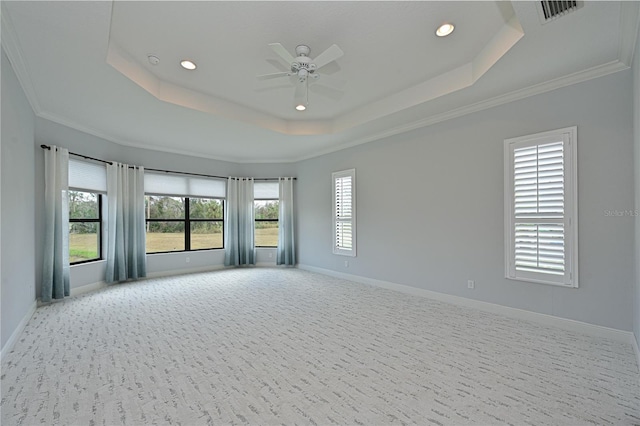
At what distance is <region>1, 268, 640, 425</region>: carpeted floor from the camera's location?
6.43 ft

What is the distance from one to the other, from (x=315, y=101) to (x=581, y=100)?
3299 millimetres

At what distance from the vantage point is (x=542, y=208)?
345cm

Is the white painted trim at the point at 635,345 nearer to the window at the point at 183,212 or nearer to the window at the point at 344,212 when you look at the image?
the window at the point at 344,212

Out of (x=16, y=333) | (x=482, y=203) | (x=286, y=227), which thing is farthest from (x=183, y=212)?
(x=482, y=203)

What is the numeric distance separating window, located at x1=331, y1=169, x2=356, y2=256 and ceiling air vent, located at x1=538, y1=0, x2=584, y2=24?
382 centimetres

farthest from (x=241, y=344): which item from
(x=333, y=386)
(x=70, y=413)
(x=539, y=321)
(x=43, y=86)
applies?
(x=43, y=86)

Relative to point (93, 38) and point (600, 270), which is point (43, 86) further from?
point (600, 270)

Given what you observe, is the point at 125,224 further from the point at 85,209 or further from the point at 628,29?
the point at 628,29

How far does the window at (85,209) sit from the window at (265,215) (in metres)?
3.29

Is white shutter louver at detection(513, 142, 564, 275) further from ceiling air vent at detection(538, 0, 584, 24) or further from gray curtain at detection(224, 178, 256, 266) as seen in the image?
gray curtain at detection(224, 178, 256, 266)

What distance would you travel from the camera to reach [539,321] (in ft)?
11.5

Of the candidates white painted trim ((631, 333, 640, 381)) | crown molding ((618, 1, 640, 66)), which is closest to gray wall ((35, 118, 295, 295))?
crown molding ((618, 1, 640, 66))

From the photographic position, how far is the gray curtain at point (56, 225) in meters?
4.24

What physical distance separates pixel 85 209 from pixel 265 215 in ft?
12.3
